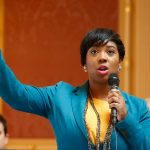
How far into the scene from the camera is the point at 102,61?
1.55 m

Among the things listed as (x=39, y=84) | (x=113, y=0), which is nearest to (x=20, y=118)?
(x=39, y=84)

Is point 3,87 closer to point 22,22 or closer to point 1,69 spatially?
point 1,69

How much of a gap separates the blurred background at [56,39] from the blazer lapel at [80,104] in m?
1.96

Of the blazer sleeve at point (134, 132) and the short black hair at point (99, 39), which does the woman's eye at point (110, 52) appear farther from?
the blazer sleeve at point (134, 132)

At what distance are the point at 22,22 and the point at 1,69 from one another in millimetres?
2272

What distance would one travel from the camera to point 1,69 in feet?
4.71

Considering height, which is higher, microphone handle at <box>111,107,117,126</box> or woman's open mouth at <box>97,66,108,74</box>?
woman's open mouth at <box>97,66,108,74</box>

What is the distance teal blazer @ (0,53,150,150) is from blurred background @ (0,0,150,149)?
197cm

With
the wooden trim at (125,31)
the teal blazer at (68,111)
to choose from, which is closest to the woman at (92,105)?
the teal blazer at (68,111)

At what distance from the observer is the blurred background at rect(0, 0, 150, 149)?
11.8 ft

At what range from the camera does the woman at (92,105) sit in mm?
1474

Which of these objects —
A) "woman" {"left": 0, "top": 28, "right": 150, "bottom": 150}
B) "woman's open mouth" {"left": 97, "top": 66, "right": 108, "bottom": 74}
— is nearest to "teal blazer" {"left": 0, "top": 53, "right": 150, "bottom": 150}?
"woman" {"left": 0, "top": 28, "right": 150, "bottom": 150}

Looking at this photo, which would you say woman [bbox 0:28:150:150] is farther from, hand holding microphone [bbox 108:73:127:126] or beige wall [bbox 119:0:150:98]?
beige wall [bbox 119:0:150:98]

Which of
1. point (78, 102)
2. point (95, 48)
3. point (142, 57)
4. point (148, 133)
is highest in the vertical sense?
point (142, 57)
